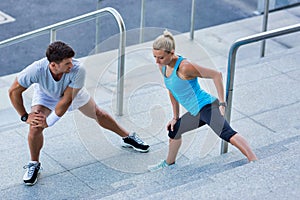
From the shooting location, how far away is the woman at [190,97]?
18.0ft

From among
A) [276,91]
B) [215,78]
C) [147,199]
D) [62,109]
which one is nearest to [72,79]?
[62,109]

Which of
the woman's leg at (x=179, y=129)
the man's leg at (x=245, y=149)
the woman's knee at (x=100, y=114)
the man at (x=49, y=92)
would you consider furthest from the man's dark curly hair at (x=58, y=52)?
the man's leg at (x=245, y=149)

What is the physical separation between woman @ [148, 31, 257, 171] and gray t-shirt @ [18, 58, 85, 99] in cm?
65

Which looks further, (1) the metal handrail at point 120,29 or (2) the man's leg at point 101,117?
(1) the metal handrail at point 120,29

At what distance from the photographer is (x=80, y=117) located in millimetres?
6809

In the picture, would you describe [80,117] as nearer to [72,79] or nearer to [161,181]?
[72,79]

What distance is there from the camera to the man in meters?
5.64

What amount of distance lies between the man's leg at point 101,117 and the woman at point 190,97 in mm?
678

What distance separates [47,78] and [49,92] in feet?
0.44

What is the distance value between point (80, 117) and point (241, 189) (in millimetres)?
2446

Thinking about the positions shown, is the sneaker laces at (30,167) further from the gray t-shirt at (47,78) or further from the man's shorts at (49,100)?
the gray t-shirt at (47,78)

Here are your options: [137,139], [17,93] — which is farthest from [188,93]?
[17,93]

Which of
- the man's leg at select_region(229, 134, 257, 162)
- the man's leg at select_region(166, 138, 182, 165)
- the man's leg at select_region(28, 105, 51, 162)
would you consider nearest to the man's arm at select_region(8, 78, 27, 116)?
the man's leg at select_region(28, 105, 51, 162)

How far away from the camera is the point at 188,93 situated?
5.66 m
